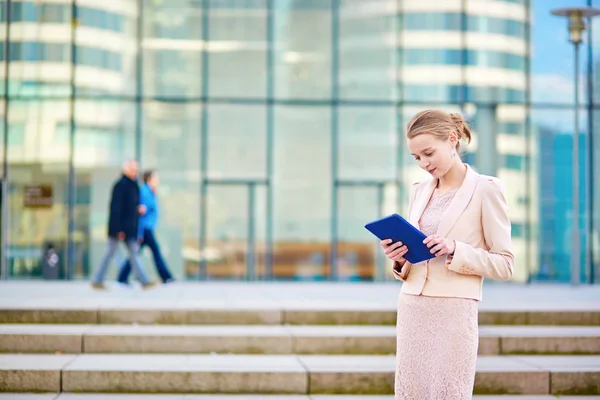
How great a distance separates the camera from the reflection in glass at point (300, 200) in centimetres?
1836

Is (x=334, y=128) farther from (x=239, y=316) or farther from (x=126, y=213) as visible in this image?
(x=239, y=316)

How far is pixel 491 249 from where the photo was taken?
3.79 meters

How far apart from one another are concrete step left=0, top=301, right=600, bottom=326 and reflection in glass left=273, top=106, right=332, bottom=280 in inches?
318

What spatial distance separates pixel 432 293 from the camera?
3791 mm

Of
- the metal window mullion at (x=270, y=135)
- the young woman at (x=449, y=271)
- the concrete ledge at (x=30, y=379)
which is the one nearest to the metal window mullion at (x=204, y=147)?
the metal window mullion at (x=270, y=135)

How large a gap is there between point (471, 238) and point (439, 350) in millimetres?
494

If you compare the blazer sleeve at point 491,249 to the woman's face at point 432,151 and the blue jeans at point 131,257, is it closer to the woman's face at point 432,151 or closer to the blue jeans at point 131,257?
the woman's face at point 432,151

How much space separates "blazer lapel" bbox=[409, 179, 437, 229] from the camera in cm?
398

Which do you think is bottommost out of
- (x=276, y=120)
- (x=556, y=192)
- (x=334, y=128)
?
(x=556, y=192)

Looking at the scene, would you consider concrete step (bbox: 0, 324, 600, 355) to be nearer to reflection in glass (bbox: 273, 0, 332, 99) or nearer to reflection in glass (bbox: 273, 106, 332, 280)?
reflection in glass (bbox: 273, 106, 332, 280)

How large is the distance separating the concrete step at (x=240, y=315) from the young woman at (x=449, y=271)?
6.27 m

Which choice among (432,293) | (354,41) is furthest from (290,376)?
(354,41)

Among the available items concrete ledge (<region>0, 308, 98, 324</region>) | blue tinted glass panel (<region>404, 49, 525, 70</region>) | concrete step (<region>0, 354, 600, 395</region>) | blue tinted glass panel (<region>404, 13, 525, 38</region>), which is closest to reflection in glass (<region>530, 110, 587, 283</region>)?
blue tinted glass panel (<region>404, 49, 525, 70</region>)

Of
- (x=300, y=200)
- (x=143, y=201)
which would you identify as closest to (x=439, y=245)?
(x=143, y=201)
